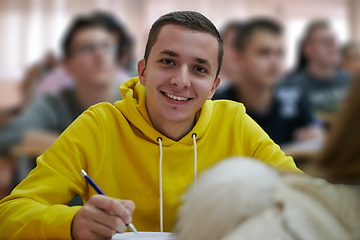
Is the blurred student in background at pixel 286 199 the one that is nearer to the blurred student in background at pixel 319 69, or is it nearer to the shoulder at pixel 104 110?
the shoulder at pixel 104 110

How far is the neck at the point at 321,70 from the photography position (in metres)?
2.78

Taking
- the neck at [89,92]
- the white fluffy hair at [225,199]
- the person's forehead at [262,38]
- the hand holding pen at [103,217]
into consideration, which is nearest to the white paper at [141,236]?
the hand holding pen at [103,217]

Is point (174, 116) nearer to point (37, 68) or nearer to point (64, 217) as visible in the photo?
point (64, 217)

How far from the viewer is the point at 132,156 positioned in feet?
2.56

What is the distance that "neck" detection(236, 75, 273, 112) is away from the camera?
170cm

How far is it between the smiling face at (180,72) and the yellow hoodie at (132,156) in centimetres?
5

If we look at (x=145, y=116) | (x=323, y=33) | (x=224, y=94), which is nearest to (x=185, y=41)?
(x=145, y=116)

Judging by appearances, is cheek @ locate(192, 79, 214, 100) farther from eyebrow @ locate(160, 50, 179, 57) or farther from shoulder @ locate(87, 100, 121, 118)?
shoulder @ locate(87, 100, 121, 118)

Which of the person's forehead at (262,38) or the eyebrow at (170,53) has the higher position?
the eyebrow at (170,53)

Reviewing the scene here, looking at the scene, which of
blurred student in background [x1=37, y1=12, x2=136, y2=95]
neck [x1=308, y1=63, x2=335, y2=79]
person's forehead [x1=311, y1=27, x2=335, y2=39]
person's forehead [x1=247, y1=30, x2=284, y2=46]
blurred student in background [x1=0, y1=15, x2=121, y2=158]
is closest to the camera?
blurred student in background [x1=0, y1=15, x2=121, y2=158]

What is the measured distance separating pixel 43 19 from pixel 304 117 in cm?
282

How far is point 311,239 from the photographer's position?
0.42 metres

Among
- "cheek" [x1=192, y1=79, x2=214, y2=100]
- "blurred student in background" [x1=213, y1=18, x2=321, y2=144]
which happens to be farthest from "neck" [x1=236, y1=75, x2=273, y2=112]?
"cheek" [x1=192, y1=79, x2=214, y2=100]

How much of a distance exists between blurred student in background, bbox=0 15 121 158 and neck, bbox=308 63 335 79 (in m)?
1.28
